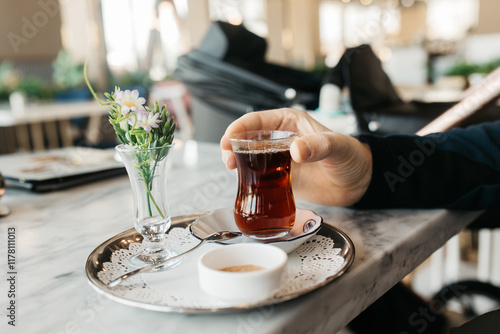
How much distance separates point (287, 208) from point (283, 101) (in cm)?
115

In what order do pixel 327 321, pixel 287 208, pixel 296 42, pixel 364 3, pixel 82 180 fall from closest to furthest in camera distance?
pixel 327 321 → pixel 287 208 → pixel 82 180 → pixel 296 42 → pixel 364 3

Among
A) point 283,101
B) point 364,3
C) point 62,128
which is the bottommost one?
point 62,128

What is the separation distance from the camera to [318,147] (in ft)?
1.83

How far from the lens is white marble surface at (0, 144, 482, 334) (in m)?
0.41

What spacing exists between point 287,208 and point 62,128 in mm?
4701

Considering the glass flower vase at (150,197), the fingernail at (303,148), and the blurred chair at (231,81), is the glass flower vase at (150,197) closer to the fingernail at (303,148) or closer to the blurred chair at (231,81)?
the fingernail at (303,148)

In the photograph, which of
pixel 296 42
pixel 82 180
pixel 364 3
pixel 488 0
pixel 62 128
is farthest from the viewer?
pixel 364 3

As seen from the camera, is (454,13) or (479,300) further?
(454,13)

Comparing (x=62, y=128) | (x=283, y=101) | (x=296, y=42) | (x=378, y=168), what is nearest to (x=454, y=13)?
(x=296, y=42)

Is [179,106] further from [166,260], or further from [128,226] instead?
[166,260]

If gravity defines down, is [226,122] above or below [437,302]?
above

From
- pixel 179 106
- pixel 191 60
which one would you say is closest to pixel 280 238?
pixel 191 60

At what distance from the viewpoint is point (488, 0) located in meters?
8.56

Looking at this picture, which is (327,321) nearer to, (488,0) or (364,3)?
(488,0)
